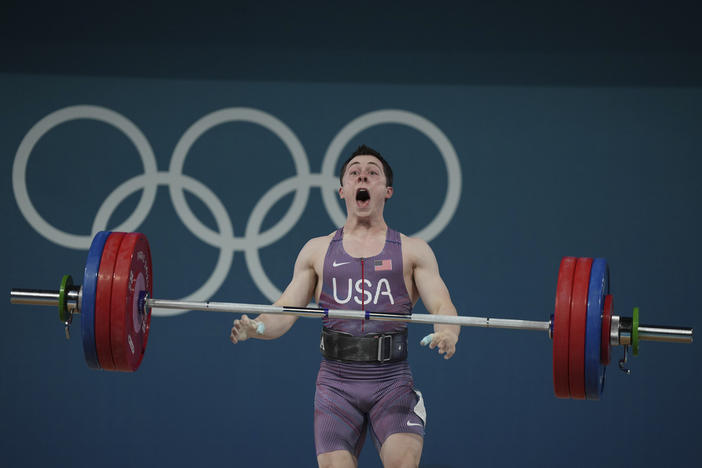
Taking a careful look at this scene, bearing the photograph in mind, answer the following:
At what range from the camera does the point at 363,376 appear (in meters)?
3.31

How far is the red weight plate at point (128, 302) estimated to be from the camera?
3.07 m

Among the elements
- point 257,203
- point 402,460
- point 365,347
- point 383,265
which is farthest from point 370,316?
point 257,203

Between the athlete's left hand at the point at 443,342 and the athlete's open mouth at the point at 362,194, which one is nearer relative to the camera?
the athlete's left hand at the point at 443,342

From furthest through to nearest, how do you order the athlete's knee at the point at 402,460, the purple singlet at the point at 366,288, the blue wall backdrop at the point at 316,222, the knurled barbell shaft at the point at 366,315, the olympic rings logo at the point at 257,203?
the olympic rings logo at the point at 257,203, the blue wall backdrop at the point at 316,222, the purple singlet at the point at 366,288, the athlete's knee at the point at 402,460, the knurled barbell shaft at the point at 366,315

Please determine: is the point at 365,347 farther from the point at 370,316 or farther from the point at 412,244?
the point at 412,244

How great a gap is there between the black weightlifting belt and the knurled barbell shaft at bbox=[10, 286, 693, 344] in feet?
0.56

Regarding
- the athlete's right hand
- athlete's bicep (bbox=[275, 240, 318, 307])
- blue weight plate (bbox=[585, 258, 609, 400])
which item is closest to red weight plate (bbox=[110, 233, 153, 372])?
the athlete's right hand

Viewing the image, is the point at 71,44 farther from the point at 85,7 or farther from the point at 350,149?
the point at 350,149

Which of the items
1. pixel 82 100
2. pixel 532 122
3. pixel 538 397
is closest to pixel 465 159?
pixel 532 122

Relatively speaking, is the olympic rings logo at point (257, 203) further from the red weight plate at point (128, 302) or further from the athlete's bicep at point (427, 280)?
the red weight plate at point (128, 302)

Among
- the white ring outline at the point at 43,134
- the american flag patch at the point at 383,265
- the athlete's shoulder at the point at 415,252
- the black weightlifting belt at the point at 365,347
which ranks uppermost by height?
the white ring outline at the point at 43,134

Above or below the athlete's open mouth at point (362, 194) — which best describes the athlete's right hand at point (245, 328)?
below

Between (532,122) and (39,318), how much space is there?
115 inches

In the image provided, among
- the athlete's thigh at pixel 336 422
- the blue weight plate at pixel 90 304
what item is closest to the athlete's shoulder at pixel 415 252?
the athlete's thigh at pixel 336 422
